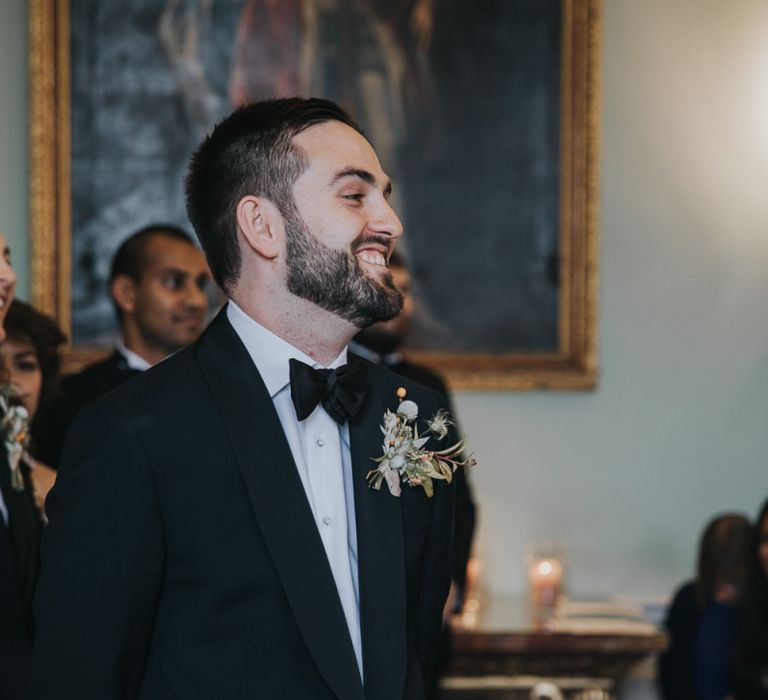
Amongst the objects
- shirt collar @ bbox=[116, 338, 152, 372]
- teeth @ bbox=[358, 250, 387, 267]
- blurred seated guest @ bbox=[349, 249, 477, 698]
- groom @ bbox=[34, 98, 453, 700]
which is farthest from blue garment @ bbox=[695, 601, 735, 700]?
teeth @ bbox=[358, 250, 387, 267]

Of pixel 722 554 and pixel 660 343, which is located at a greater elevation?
pixel 660 343

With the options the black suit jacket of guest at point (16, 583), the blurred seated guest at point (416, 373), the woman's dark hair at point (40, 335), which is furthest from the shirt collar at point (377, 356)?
the black suit jacket of guest at point (16, 583)

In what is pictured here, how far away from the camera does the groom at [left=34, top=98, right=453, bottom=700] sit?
203cm

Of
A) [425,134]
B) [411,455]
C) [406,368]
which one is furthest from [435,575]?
[425,134]

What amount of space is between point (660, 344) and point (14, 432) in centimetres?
345

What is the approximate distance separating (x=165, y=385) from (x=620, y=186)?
3858mm

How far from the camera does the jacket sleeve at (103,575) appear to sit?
79.3 inches

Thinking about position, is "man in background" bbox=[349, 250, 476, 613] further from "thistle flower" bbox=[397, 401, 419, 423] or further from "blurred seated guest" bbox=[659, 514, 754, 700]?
"thistle flower" bbox=[397, 401, 419, 423]

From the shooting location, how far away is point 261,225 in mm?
2297

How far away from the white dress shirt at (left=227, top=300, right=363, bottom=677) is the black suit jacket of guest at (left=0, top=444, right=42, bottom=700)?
85cm

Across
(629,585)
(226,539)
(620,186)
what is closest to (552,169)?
(620,186)

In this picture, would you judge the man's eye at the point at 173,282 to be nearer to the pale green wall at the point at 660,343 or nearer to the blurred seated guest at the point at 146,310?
the blurred seated guest at the point at 146,310

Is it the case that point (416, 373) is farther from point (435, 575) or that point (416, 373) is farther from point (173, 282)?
point (435, 575)

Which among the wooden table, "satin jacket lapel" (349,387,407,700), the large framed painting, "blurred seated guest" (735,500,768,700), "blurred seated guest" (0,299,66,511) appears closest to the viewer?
"satin jacket lapel" (349,387,407,700)
